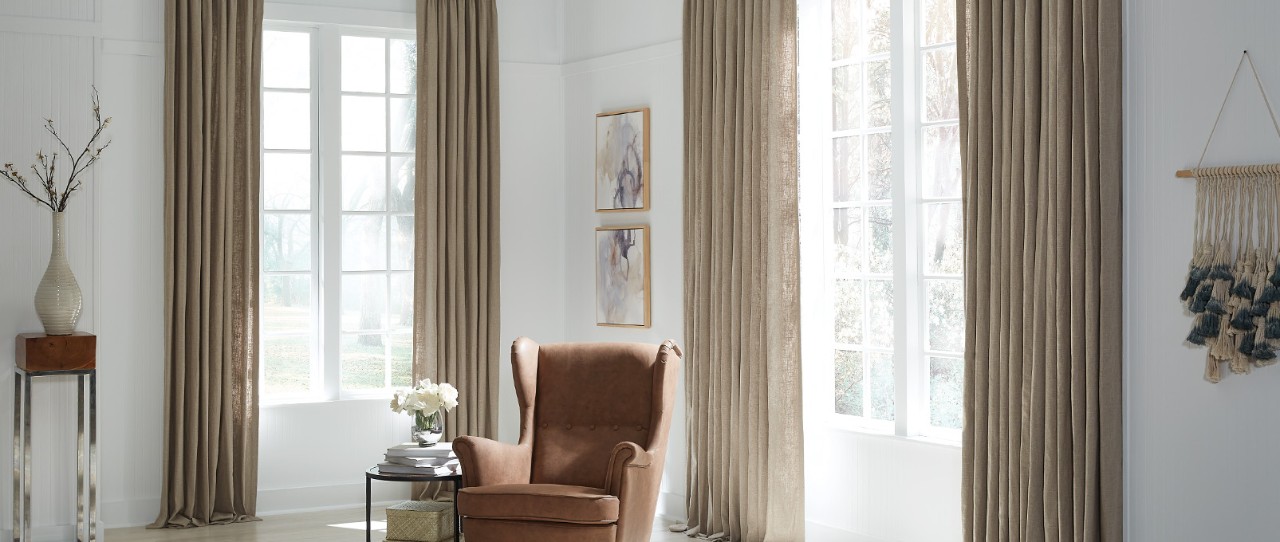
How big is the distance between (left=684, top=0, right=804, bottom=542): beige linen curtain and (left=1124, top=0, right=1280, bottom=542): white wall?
164 cm

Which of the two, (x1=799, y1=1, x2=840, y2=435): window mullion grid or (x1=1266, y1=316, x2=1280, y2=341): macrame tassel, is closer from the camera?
(x1=1266, y1=316, x2=1280, y2=341): macrame tassel

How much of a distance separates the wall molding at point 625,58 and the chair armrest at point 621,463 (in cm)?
216

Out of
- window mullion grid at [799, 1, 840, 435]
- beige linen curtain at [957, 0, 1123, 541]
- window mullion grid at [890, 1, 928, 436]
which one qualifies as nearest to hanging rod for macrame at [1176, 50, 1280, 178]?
beige linen curtain at [957, 0, 1123, 541]

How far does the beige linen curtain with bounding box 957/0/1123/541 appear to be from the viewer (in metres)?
3.70

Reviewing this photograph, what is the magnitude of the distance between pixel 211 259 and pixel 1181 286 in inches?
178

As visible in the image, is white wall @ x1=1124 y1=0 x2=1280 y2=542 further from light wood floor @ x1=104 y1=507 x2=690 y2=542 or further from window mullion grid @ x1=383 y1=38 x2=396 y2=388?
window mullion grid @ x1=383 y1=38 x2=396 y2=388

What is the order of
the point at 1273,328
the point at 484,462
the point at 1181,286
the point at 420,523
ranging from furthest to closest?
the point at 420,523 < the point at 484,462 < the point at 1181,286 < the point at 1273,328

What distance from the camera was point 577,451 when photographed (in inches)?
190

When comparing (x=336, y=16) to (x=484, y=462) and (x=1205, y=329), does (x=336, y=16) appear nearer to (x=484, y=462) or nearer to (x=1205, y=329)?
(x=484, y=462)

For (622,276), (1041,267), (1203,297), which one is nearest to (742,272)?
(622,276)

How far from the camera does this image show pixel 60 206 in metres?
5.05

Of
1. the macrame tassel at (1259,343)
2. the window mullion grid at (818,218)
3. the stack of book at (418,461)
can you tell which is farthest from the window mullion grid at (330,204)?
the macrame tassel at (1259,343)

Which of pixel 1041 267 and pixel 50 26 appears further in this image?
pixel 50 26

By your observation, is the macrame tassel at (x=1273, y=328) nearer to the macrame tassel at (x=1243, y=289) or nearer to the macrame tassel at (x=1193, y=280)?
the macrame tassel at (x=1243, y=289)
